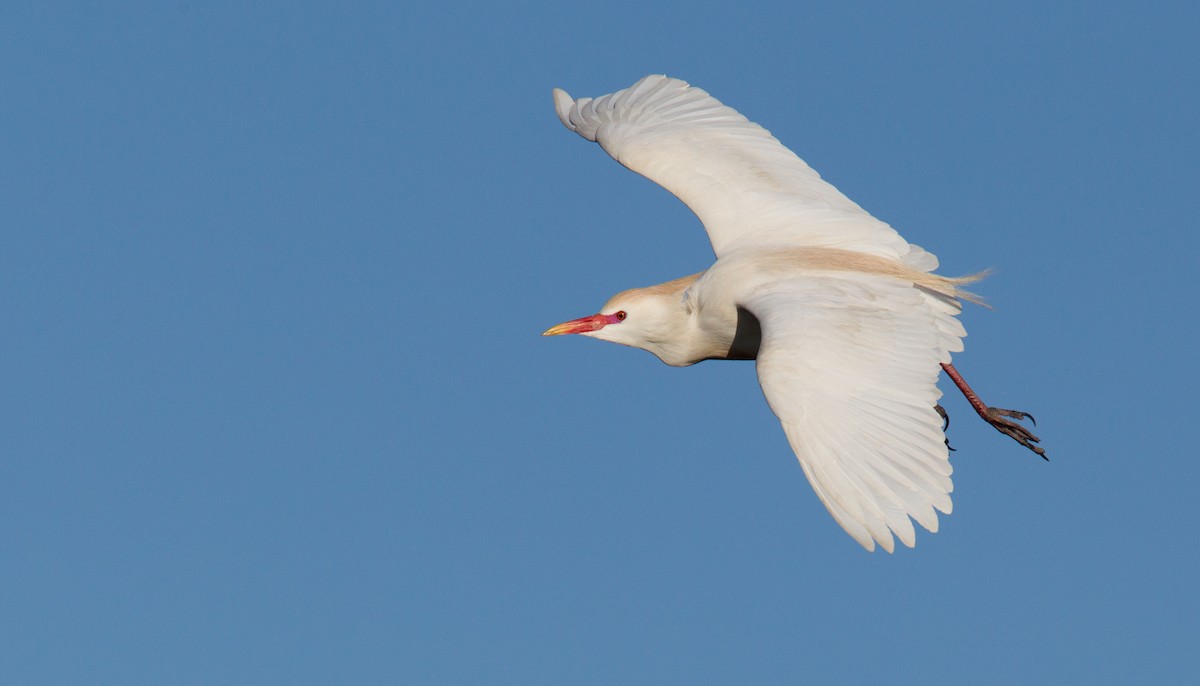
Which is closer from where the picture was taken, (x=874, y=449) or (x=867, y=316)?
(x=874, y=449)

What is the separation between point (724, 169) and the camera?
13602 mm

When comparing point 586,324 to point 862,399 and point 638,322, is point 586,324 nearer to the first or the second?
point 638,322

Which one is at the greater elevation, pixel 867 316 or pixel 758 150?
pixel 758 150

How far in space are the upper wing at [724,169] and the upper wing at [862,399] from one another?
188 centimetres

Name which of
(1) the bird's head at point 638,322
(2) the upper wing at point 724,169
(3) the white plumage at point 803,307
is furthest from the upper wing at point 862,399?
(2) the upper wing at point 724,169

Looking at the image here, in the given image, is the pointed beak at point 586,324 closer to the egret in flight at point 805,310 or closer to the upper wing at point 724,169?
the egret in flight at point 805,310

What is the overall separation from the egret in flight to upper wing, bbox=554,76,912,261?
0.01 m

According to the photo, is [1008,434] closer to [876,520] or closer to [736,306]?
[736,306]

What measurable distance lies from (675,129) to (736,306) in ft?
→ 10.0

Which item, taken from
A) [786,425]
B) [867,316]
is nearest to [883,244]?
[867,316]

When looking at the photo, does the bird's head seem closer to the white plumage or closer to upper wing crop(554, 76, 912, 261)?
the white plumage

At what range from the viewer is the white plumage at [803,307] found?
9.23 meters

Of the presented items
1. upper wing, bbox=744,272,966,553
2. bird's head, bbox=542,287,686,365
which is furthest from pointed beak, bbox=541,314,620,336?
upper wing, bbox=744,272,966,553

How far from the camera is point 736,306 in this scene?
11.7 m
